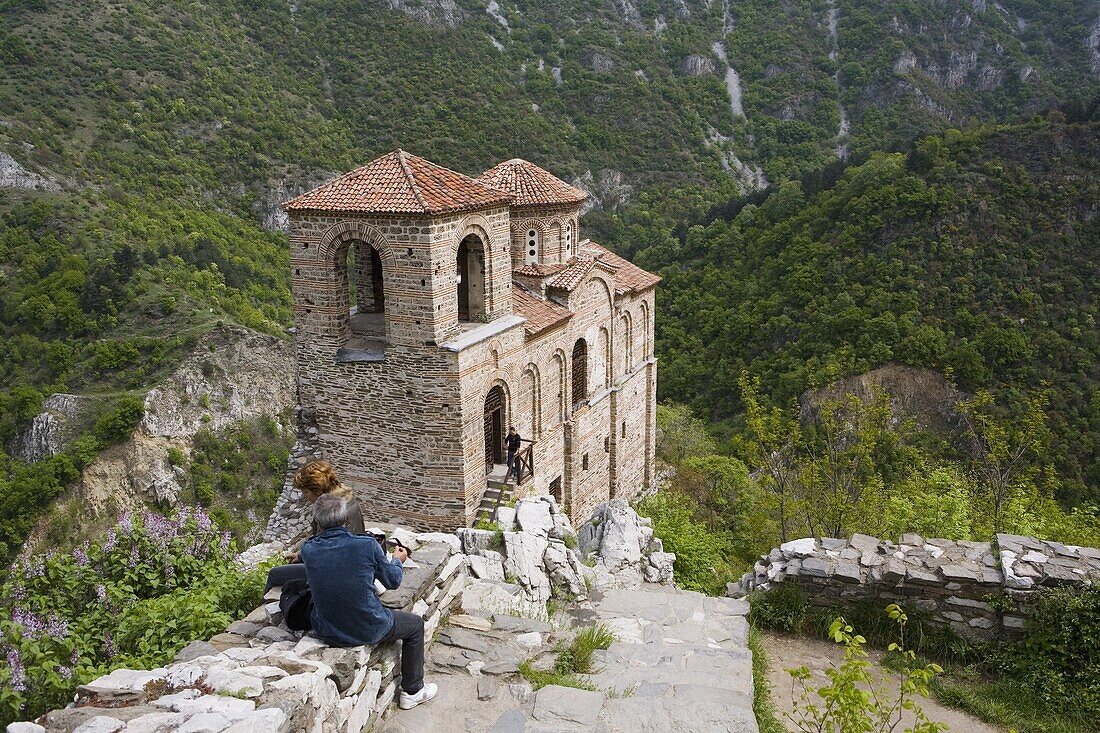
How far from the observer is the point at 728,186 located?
54156 millimetres

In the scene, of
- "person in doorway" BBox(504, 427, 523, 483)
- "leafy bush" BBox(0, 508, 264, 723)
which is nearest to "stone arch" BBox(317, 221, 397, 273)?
"person in doorway" BBox(504, 427, 523, 483)

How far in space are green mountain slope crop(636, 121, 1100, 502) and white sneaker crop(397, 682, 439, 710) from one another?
2053 cm

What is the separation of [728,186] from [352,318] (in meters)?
43.8

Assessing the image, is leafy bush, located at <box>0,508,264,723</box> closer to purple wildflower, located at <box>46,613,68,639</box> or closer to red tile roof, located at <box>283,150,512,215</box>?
purple wildflower, located at <box>46,613,68,639</box>

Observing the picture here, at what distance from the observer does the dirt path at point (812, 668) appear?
6.36 m

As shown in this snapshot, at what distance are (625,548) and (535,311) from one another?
5519 mm

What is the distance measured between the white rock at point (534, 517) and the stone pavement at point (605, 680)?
10.9ft

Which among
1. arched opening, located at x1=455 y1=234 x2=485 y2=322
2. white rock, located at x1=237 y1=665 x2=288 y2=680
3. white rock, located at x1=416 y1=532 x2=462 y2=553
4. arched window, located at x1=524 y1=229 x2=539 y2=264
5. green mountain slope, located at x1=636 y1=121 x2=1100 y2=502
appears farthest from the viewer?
green mountain slope, located at x1=636 y1=121 x2=1100 y2=502

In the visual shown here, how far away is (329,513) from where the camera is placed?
5.24 meters

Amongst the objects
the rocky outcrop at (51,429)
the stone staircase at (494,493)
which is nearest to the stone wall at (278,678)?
the stone staircase at (494,493)

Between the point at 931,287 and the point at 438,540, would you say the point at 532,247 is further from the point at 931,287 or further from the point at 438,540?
the point at 931,287

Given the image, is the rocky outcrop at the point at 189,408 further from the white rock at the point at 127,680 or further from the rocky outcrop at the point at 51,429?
the white rock at the point at 127,680

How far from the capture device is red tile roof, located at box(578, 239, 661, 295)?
781 inches

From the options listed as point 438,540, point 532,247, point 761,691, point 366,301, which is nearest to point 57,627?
point 438,540
